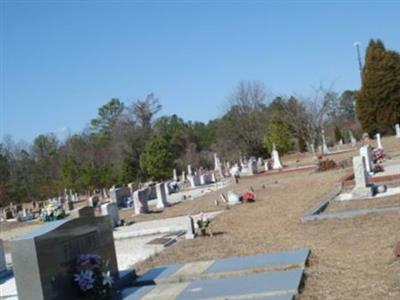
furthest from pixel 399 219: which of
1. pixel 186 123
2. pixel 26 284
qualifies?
pixel 186 123

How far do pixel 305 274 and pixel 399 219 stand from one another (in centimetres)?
446

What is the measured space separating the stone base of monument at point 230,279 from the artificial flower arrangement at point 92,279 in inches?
12.7

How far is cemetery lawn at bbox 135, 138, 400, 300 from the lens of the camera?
712cm

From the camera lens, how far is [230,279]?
7816 millimetres

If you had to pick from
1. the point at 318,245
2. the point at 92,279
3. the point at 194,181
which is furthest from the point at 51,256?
the point at 194,181

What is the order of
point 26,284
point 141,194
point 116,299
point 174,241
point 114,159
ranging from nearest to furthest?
point 26,284
point 116,299
point 174,241
point 141,194
point 114,159

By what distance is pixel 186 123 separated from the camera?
81188mm

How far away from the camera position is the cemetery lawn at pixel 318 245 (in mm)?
7121

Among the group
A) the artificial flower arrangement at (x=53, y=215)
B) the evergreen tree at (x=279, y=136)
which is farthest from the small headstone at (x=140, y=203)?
the evergreen tree at (x=279, y=136)

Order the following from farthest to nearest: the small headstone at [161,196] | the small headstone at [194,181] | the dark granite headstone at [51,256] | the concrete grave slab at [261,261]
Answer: the small headstone at [194,181] < the small headstone at [161,196] < the concrete grave slab at [261,261] < the dark granite headstone at [51,256]

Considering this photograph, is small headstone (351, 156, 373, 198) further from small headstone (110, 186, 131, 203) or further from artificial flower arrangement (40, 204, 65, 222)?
small headstone (110, 186, 131, 203)

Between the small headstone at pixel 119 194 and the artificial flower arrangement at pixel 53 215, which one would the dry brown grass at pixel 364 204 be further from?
the small headstone at pixel 119 194

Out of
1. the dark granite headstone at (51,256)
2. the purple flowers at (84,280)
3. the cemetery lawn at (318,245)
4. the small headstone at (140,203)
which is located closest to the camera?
the dark granite headstone at (51,256)

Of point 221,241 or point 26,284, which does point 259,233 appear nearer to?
point 221,241
